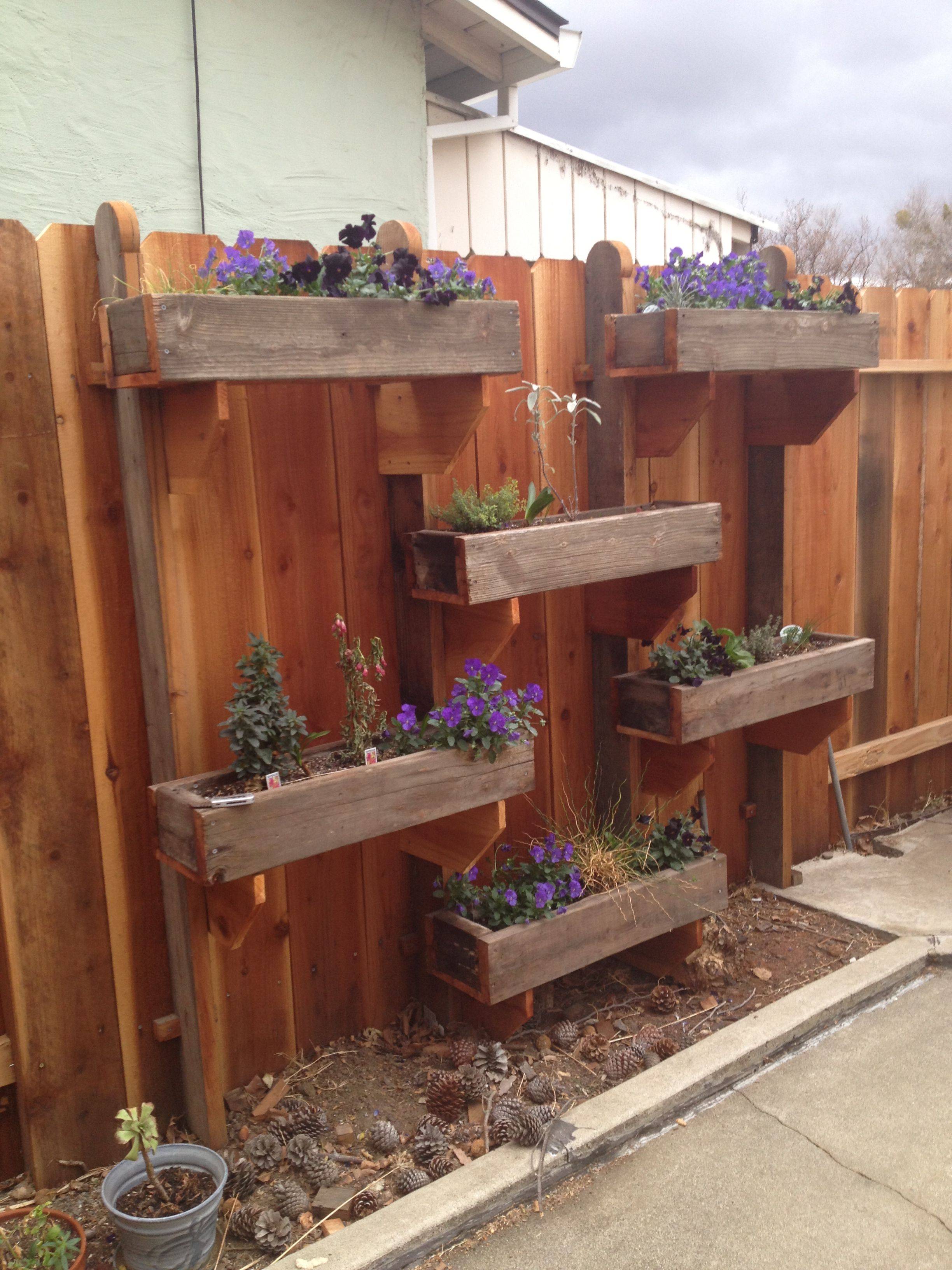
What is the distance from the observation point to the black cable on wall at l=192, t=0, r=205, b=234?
4.03 m

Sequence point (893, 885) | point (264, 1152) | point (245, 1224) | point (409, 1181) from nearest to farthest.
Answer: point (245, 1224), point (409, 1181), point (264, 1152), point (893, 885)

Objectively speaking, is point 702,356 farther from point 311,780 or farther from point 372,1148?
point 372,1148

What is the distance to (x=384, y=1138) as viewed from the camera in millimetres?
2459

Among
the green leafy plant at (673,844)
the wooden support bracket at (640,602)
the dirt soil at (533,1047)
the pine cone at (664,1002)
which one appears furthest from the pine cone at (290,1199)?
the wooden support bracket at (640,602)

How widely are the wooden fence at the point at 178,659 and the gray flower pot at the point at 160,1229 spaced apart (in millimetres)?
263

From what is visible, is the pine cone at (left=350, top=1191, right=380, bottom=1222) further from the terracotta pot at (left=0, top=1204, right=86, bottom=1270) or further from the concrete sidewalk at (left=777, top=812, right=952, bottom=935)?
the concrete sidewalk at (left=777, top=812, right=952, bottom=935)

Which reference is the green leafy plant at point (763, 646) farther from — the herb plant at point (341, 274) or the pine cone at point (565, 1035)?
the herb plant at point (341, 274)

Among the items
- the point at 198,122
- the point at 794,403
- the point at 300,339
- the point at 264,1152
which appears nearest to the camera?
the point at 300,339

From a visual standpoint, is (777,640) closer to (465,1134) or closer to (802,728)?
(802,728)

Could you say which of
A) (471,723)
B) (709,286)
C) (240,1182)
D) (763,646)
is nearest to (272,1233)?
(240,1182)

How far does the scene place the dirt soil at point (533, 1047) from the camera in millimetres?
2332

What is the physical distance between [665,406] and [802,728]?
1.30 m

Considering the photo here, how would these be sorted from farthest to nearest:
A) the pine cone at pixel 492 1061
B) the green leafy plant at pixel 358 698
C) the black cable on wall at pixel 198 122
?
the black cable on wall at pixel 198 122
the pine cone at pixel 492 1061
the green leafy plant at pixel 358 698

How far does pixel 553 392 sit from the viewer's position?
283 centimetres
